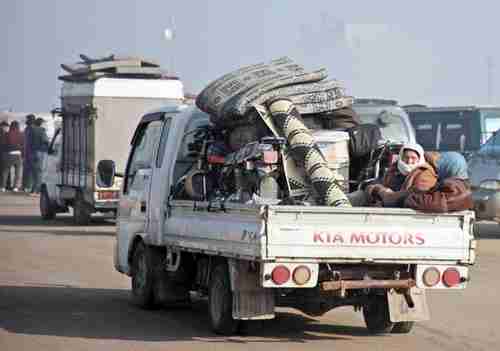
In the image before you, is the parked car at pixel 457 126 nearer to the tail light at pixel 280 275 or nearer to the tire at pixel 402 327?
the tire at pixel 402 327

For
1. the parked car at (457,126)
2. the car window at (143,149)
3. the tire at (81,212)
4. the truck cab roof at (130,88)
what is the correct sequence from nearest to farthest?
1. the car window at (143,149)
2. the tire at (81,212)
3. the truck cab roof at (130,88)
4. the parked car at (457,126)

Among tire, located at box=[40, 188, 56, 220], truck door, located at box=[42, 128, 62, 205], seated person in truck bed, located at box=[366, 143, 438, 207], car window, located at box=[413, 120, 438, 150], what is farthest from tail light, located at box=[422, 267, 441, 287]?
car window, located at box=[413, 120, 438, 150]

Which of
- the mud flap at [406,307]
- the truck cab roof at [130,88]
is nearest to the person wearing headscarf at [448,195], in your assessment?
the mud flap at [406,307]

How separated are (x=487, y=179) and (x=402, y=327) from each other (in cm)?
1144

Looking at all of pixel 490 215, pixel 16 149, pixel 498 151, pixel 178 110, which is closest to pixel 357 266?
pixel 178 110

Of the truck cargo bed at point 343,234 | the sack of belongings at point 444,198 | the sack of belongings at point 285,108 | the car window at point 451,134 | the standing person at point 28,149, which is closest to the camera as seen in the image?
the truck cargo bed at point 343,234

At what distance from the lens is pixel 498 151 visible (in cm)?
2383

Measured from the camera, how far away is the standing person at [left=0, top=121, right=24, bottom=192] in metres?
40.1

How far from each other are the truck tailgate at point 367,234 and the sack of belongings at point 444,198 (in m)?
0.07

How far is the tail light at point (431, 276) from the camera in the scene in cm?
1105

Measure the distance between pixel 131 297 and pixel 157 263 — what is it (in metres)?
1.26

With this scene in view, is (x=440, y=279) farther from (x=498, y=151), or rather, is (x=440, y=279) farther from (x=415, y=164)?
(x=498, y=151)

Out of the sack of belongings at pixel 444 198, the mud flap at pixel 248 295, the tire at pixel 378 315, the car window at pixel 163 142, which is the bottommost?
the tire at pixel 378 315

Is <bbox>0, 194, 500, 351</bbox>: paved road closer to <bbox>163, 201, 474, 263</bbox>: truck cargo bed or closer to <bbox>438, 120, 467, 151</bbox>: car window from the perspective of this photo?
<bbox>163, 201, 474, 263</bbox>: truck cargo bed
